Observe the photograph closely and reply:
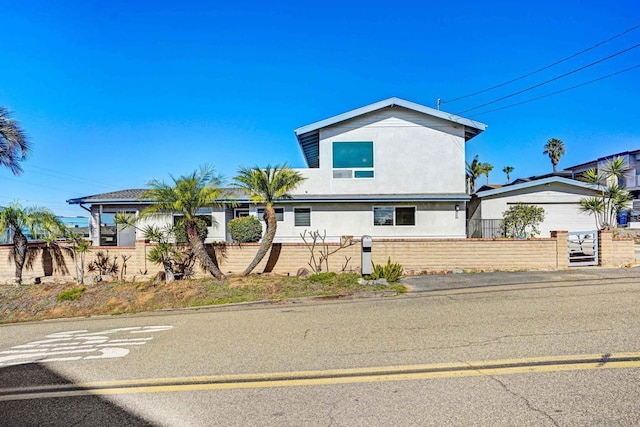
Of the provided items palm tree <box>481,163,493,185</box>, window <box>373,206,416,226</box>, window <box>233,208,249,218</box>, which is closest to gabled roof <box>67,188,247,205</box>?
window <box>233,208,249,218</box>

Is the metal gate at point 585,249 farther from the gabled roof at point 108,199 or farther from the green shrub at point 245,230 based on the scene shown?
the gabled roof at point 108,199

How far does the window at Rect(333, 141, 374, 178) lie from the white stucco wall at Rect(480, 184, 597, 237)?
610cm

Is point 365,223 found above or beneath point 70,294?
above

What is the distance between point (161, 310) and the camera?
1180cm

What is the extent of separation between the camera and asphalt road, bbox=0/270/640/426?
395 cm

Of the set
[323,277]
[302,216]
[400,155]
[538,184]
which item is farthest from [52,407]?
[538,184]

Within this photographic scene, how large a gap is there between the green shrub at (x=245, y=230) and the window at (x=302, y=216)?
9.21 ft

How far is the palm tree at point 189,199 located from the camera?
13.6 meters

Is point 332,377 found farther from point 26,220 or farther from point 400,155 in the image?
point 400,155

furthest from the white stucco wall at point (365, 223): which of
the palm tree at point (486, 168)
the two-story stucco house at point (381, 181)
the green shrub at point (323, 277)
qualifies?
the palm tree at point (486, 168)

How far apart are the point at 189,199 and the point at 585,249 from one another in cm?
1434

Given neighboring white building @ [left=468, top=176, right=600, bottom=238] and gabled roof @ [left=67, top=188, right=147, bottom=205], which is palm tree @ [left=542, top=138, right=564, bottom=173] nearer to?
neighboring white building @ [left=468, top=176, right=600, bottom=238]

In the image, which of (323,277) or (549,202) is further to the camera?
(549,202)

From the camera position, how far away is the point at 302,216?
20.1 m
